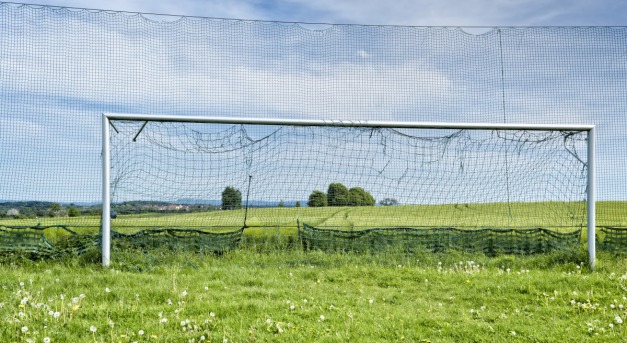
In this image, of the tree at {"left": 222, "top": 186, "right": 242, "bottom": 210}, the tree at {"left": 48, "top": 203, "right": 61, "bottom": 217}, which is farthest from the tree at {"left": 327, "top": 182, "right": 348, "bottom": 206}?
the tree at {"left": 48, "top": 203, "right": 61, "bottom": 217}

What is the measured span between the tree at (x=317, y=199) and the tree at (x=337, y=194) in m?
0.07

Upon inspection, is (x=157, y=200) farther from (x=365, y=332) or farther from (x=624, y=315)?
(x=624, y=315)

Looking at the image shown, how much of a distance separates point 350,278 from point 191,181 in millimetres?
2993

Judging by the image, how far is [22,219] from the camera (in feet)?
27.5

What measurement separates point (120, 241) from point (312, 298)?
3.69m

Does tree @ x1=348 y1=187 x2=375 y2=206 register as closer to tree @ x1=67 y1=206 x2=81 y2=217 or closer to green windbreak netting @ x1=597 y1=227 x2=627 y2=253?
green windbreak netting @ x1=597 y1=227 x2=627 y2=253

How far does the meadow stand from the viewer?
4176 mm

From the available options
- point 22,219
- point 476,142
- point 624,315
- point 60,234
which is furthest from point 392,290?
point 22,219

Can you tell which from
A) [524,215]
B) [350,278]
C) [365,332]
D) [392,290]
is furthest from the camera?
[524,215]

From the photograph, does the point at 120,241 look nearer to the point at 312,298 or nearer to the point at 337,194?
the point at 337,194

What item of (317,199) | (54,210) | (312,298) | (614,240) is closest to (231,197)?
(317,199)

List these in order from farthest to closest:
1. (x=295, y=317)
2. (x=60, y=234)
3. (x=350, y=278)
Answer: (x=60, y=234) → (x=350, y=278) → (x=295, y=317)

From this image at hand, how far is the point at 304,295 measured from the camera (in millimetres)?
5270

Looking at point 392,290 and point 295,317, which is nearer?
point 295,317
